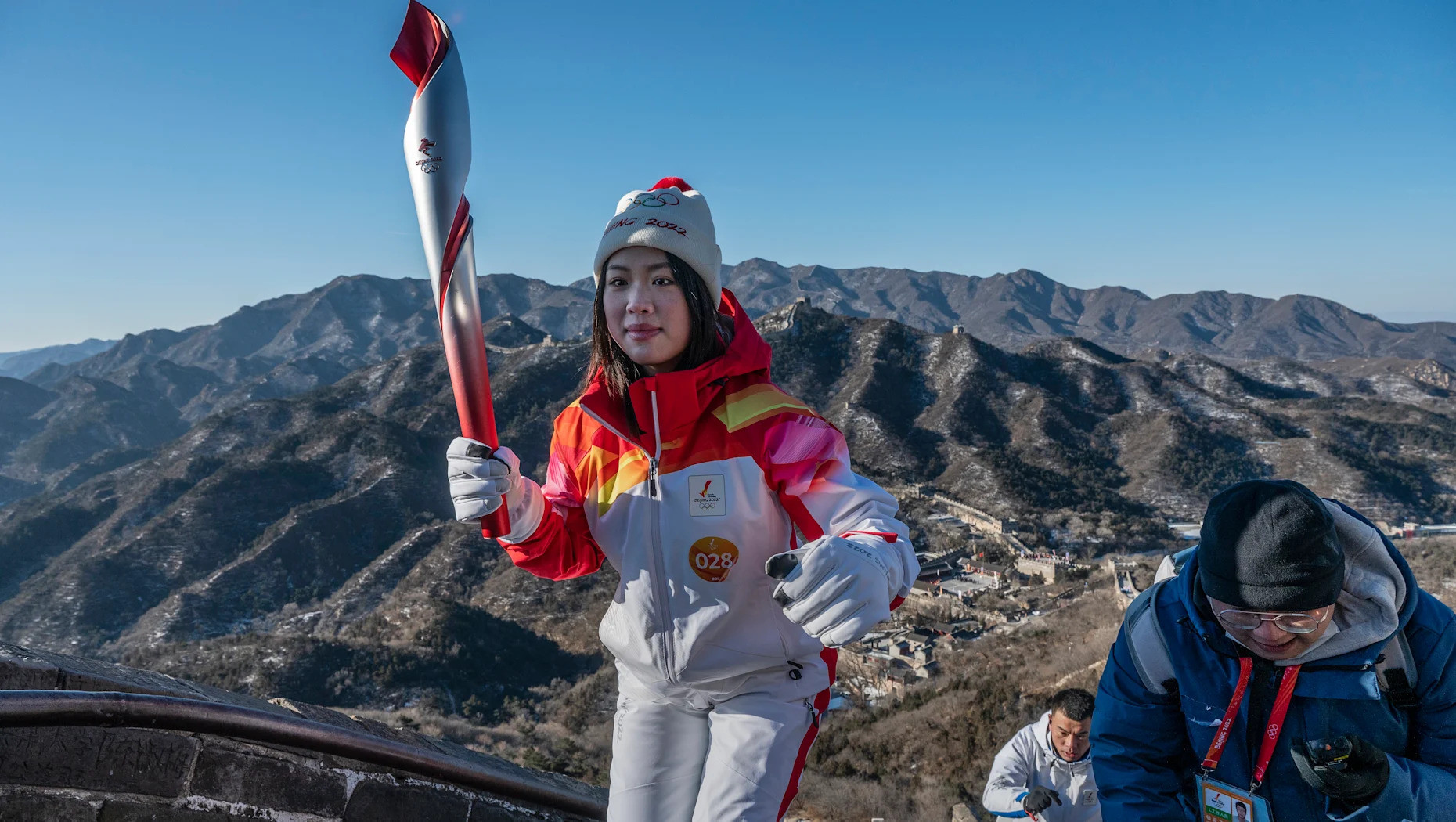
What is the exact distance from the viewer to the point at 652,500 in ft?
7.36

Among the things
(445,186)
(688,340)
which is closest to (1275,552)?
(688,340)

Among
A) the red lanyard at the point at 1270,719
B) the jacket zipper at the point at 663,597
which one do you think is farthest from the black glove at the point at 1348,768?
the jacket zipper at the point at 663,597

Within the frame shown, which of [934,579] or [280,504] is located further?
[280,504]

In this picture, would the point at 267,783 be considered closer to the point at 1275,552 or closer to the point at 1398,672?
the point at 1275,552

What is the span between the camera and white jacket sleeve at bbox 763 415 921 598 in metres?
1.88

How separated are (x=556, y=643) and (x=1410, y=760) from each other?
112 feet

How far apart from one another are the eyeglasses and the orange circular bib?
1289 mm

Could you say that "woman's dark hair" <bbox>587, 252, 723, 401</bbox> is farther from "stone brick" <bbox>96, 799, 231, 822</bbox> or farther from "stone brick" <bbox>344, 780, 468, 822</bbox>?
"stone brick" <bbox>96, 799, 231, 822</bbox>

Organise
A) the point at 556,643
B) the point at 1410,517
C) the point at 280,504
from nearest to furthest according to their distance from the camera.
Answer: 1. the point at 556,643
2. the point at 1410,517
3. the point at 280,504

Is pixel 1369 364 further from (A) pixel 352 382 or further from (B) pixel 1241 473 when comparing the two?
(A) pixel 352 382

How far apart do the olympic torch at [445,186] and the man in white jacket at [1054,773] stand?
4.05m

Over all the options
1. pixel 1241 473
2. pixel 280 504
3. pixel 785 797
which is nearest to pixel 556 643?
pixel 785 797

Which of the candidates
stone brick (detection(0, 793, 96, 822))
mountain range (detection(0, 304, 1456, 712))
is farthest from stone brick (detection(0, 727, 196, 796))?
mountain range (detection(0, 304, 1456, 712))

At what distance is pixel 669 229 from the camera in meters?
2.39
